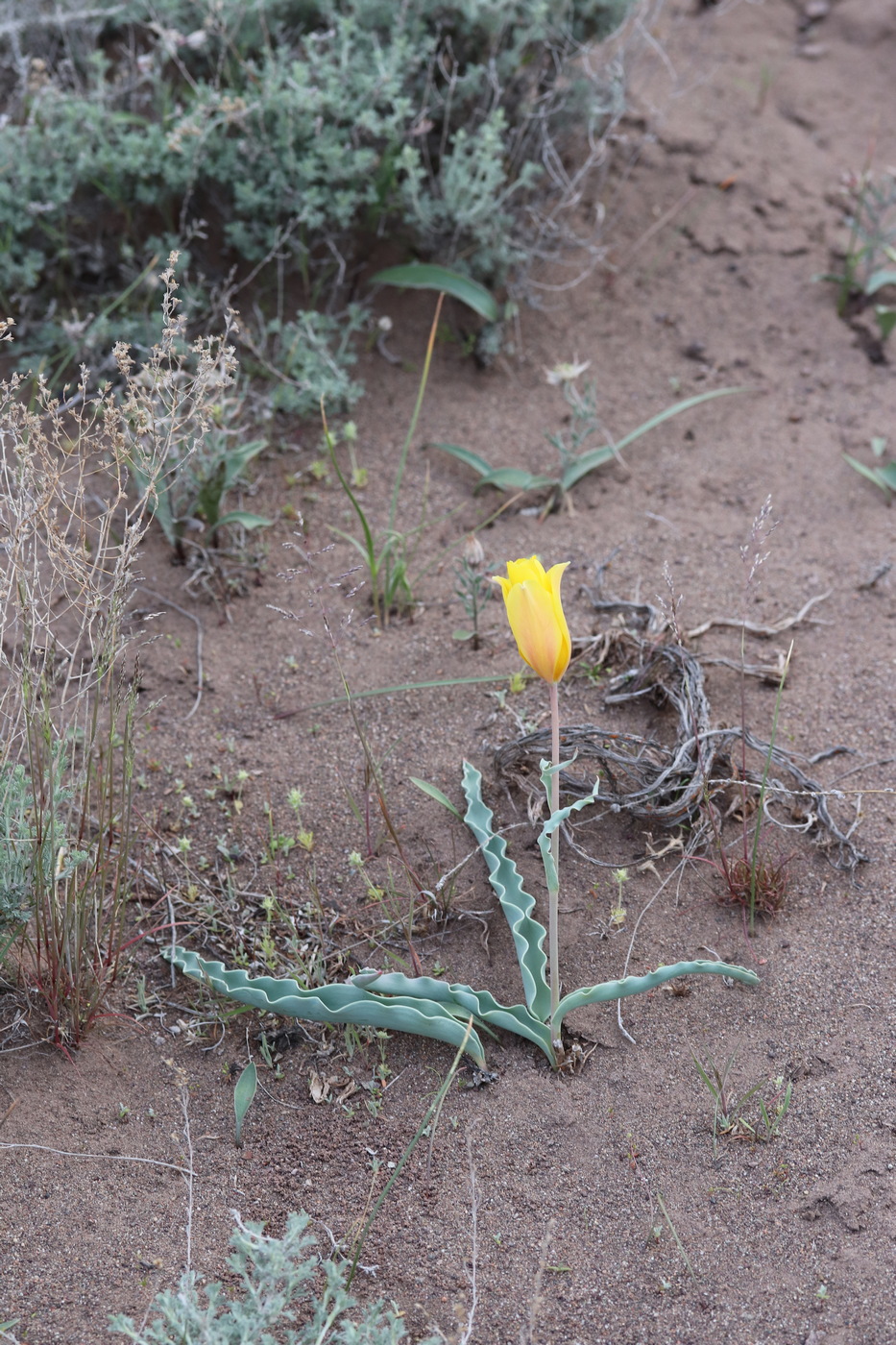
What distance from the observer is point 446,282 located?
3299mm

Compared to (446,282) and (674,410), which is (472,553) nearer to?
(674,410)

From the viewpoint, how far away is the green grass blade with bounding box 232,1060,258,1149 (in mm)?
1859

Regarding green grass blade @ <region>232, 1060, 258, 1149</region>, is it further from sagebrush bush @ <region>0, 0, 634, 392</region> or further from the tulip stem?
sagebrush bush @ <region>0, 0, 634, 392</region>

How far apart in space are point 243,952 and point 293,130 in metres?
2.27

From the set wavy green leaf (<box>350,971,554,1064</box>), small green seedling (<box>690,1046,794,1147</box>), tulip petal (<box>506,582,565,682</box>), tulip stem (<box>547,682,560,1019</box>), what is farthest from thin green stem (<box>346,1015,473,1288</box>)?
tulip petal (<box>506,582,565,682</box>)

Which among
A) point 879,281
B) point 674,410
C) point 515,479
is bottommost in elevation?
point 515,479

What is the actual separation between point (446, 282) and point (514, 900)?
193cm

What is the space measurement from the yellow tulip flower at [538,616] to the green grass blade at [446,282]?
5.99 ft

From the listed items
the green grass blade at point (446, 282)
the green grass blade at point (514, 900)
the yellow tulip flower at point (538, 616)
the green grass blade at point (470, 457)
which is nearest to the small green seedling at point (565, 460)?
the green grass blade at point (470, 457)

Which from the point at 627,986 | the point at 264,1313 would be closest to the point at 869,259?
the point at 627,986

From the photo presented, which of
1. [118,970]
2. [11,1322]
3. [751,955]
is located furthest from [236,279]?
[11,1322]

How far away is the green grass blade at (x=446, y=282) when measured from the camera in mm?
3287

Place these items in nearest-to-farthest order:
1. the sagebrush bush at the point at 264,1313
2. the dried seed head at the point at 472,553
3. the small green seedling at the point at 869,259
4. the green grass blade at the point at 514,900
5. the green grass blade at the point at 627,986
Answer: the sagebrush bush at the point at 264,1313 → the green grass blade at the point at 627,986 → the green grass blade at the point at 514,900 → the dried seed head at the point at 472,553 → the small green seedling at the point at 869,259

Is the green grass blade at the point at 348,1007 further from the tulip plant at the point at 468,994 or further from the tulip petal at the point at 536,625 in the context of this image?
the tulip petal at the point at 536,625
